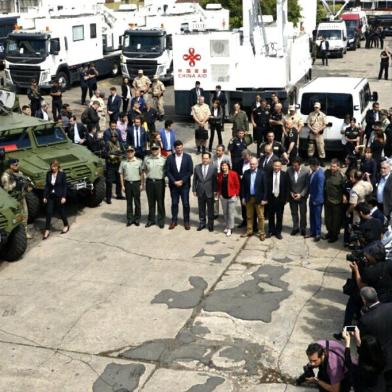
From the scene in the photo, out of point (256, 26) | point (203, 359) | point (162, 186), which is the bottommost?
point (203, 359)

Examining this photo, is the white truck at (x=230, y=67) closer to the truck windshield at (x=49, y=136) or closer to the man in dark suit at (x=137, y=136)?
the man in dark suit at (x=137, y=136)

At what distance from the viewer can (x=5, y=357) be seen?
28.7 feet

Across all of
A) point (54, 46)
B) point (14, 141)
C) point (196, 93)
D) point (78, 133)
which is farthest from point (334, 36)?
point (14, 141)

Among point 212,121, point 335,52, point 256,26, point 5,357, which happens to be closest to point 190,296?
point 5,357

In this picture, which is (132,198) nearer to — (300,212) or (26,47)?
(300,212)

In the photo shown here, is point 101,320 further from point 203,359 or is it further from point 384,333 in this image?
point 384,333

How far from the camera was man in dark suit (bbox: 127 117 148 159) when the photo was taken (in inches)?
618

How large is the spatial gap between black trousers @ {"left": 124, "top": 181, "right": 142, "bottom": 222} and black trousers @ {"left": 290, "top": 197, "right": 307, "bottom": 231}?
277cm

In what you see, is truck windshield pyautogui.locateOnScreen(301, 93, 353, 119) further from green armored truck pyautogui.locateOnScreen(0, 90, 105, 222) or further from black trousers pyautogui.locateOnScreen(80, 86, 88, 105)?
black trousers pyautogui.locateOnScreen(80, 86, 88, 105)

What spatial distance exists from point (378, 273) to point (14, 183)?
22.3 feet

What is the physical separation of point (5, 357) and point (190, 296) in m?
2.75

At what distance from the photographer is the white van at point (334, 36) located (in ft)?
130

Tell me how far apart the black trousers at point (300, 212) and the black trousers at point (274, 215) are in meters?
0.30

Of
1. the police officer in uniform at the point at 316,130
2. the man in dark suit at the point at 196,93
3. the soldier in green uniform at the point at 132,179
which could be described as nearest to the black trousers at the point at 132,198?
the soldier in green uniform at the point at 132,179
